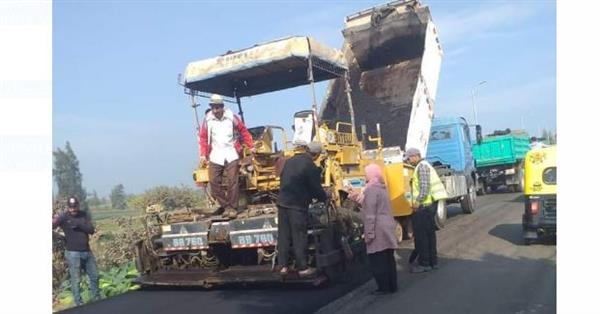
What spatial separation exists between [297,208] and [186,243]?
1.69 meters

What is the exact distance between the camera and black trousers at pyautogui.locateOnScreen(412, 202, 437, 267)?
274 inches

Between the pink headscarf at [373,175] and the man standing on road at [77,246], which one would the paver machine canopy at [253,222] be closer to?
the pink headscarf at [373,175]

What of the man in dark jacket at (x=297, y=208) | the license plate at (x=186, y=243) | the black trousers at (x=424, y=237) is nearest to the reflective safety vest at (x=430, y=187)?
the black trousers at (x=424, y=237)

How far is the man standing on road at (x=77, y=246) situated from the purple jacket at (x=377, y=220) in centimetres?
387

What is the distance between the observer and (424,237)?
6941 mm

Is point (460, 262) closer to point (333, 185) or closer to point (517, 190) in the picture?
point (333, 185)

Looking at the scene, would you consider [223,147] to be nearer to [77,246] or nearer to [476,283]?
[77,246]

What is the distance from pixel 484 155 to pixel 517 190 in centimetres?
Answer: 185

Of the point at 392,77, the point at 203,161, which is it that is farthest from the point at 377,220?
the point at 392,77

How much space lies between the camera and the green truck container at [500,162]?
2027 cm

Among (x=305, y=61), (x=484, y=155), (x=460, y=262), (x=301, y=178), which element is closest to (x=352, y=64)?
(x=305, y=61)

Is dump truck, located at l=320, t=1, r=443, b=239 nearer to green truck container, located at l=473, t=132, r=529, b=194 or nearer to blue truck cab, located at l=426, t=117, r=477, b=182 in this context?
blue truck cab, located at l=426, t=117, r=477, b=182
